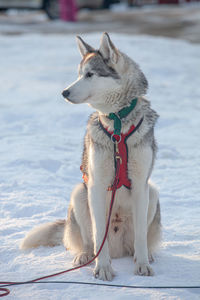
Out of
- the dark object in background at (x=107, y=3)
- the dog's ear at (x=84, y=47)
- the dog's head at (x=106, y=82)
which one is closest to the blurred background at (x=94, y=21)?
the dark object in background at (x=107, y=3)

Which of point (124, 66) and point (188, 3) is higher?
point (124, 66)

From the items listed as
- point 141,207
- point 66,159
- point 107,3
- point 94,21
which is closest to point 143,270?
point 141,207

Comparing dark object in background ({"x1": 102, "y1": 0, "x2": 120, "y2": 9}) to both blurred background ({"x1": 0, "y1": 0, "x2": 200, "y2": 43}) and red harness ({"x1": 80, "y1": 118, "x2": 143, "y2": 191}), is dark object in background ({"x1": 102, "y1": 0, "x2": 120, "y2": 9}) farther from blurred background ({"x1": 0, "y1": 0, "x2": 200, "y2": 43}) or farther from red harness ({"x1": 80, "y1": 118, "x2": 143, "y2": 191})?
red harness ({"x1": 80, "y1": 118, "x2": 143, "y2": 191})

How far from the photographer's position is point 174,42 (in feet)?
44.7

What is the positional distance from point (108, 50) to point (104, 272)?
150 cm

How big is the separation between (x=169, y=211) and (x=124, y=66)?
196 cm

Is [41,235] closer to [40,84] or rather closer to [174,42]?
[40,84]

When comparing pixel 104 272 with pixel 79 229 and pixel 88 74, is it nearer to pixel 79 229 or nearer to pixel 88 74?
pixel 79 229

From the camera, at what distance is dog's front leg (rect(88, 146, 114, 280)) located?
10.6 feet

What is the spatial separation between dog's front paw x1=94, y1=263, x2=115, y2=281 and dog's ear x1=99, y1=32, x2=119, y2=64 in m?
1.40

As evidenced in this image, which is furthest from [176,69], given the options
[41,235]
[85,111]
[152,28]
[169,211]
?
[41,235]

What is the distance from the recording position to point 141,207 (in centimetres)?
329

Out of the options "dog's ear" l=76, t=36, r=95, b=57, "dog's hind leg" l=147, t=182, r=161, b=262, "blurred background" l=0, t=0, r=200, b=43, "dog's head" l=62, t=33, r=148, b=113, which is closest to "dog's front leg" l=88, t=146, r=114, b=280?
"dog's head" l=62, t=33, r=148, b=113

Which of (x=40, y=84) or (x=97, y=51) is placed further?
(x=40, y=84)
